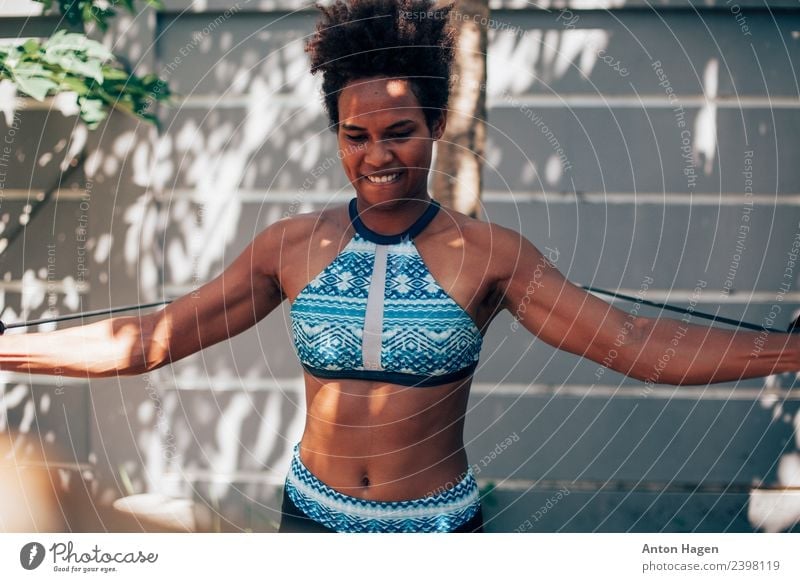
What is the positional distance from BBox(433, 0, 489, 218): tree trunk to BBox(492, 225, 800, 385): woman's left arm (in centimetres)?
85

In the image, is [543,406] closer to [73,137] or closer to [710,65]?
[710,65]

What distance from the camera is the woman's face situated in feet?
6.88

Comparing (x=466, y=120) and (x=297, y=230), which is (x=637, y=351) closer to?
(x=297, y=230)

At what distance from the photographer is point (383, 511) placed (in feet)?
7.31

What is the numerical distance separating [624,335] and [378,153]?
700mm

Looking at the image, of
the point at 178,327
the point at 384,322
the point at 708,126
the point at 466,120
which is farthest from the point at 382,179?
the point at 708,126

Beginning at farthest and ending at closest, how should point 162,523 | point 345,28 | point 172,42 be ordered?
point 172,42, point 162,523, point 345,28

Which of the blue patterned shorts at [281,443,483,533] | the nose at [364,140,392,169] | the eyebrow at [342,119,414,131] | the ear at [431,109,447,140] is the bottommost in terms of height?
the blue patterned shorts at [281,443,483,533]

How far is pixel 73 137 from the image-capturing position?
4363 mm

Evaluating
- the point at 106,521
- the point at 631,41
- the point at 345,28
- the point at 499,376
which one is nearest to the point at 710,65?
the point at 631,41

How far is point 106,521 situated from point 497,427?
1.92 m

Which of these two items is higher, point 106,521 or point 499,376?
point 499,376

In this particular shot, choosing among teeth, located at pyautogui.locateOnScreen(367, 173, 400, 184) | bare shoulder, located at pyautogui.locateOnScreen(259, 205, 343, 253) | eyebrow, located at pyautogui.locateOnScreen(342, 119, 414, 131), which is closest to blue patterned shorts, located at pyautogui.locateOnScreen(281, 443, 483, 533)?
bare shoulder, located at pyautogui.locateOnScreen(259, 205, 343, 253)

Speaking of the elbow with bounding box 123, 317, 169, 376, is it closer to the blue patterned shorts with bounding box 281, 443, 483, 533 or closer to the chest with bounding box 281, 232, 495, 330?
the chest with bounding box 281, 232, 495, 330
